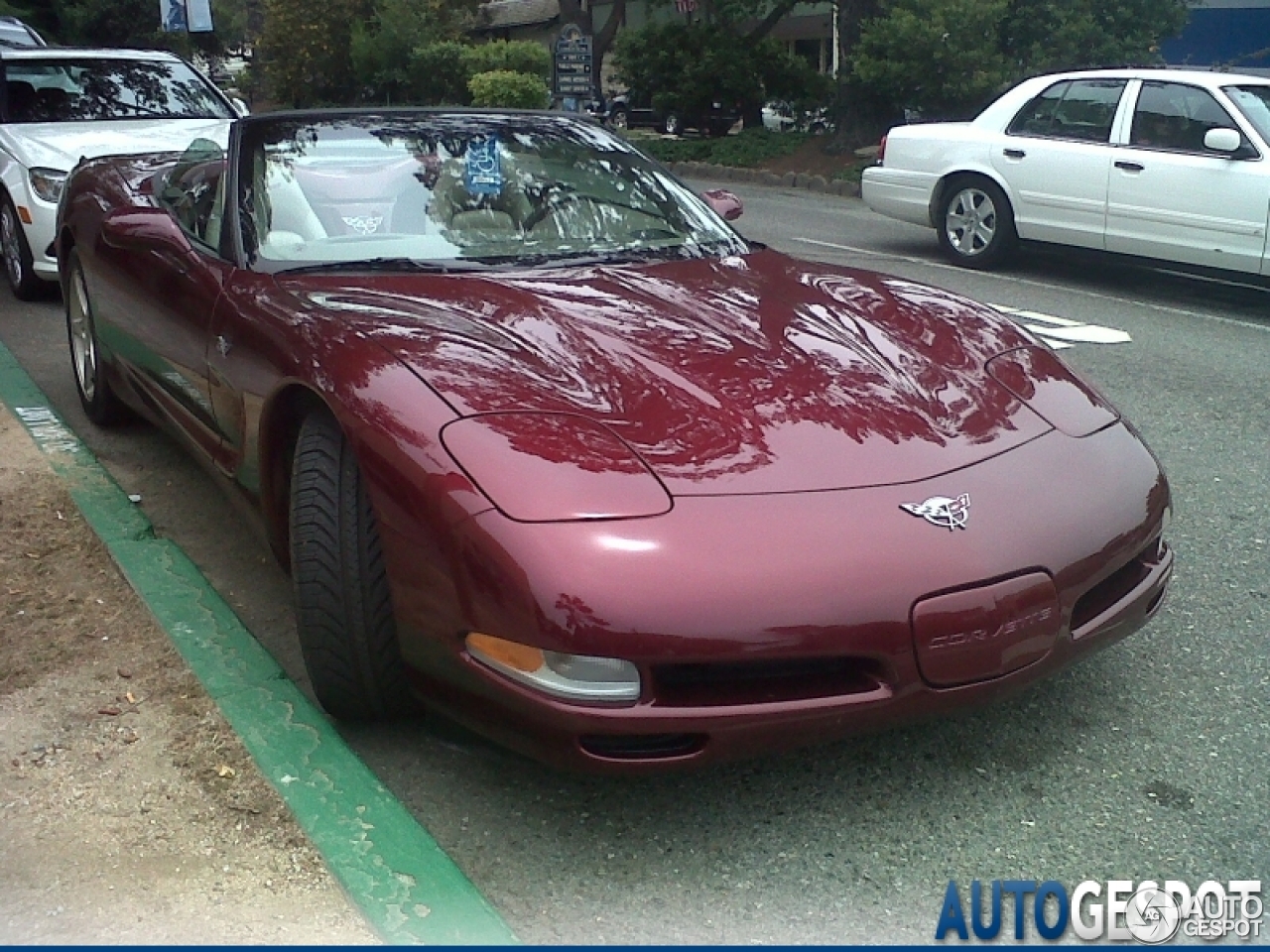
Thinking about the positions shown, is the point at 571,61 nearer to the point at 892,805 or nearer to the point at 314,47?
the point at 314,47

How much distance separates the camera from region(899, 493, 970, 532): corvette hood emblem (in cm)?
263

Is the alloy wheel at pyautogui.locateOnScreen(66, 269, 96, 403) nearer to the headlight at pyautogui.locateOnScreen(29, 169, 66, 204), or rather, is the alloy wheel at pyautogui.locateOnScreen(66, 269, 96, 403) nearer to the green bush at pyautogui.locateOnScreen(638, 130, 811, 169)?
the headlight at pyautogui.locateOnScreen(29, 169, 66, 204)

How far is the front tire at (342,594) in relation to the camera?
9.29ft

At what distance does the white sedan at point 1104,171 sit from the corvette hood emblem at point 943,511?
650cm

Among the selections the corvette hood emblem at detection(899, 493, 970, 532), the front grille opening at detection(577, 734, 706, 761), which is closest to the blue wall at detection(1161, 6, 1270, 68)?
the corvette hood emblem at detection(899, 493, 970, 532)

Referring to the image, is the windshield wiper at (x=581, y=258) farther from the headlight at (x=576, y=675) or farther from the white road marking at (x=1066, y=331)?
the white road marking at (x=1066, y=331)

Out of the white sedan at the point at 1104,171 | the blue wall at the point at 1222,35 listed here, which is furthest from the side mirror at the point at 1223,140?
the blue wall at the point at 1222,35

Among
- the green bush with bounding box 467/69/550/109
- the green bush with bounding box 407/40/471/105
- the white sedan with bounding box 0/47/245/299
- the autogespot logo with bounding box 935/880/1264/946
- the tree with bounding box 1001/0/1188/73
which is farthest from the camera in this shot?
the green bush with bounding box 407/40/471/105

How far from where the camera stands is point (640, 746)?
254cm

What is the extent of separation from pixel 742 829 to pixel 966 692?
0.52 m

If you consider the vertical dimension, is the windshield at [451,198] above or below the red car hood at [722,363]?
above

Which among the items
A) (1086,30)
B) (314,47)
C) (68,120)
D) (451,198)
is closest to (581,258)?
(451,198)

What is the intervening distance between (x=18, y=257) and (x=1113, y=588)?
6912 millimetres

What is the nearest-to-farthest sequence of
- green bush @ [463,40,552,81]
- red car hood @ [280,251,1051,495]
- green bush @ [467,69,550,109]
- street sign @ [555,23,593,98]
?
red car hood @ [280,251,1051,495], street sign @ [555,23,593,98], green bush @ [467,69,550,109], green bush @ [463,40,552,81]
